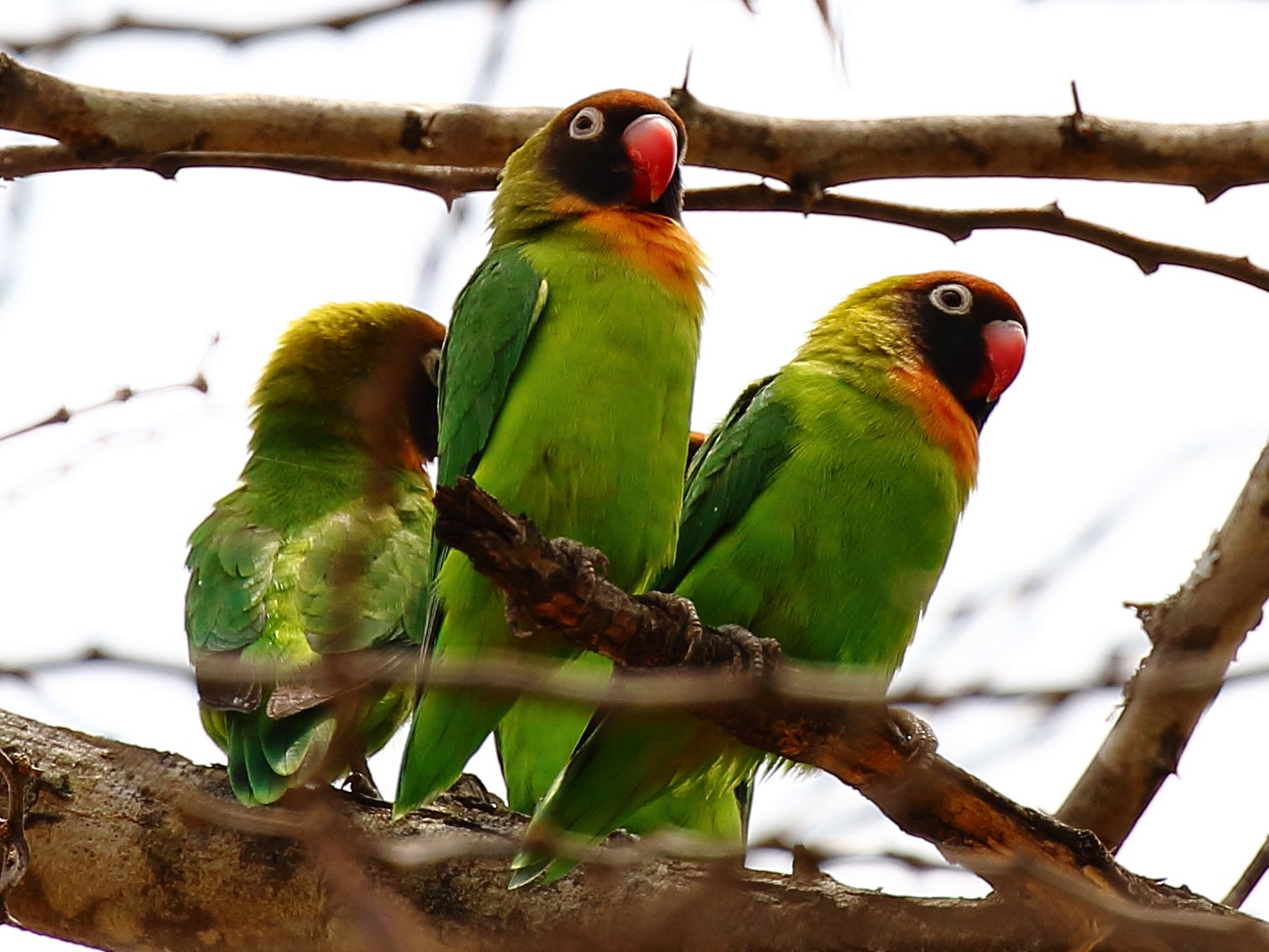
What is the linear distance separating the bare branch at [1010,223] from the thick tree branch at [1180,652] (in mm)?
544

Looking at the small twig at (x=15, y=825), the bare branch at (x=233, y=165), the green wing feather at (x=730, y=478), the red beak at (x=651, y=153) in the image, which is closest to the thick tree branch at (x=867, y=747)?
the green wing feather at (x=730, y=478)

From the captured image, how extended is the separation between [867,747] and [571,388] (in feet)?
3.69

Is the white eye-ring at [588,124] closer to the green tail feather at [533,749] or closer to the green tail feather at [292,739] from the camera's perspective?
the green tail feather at [533,749]

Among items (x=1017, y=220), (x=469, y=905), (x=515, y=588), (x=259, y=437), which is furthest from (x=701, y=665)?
(x=259, y=437)

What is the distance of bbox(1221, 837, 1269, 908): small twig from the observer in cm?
351

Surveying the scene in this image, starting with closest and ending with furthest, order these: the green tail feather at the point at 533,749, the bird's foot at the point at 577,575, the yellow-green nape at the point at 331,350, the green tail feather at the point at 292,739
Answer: the bird's foot at the point at 577,575
the green tail feather at the point at 292,739
the green tail feather at the point at 533,749
the yellow-green nape at the point at 331,350

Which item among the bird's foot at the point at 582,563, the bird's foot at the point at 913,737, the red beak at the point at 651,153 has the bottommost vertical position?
the bird's foot at the point at 913,737

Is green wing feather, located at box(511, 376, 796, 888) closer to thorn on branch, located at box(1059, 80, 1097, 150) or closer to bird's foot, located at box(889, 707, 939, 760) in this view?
bird's foot, located at box(889, 707, 939, 760)

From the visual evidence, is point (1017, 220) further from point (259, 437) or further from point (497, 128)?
point (259, 437)

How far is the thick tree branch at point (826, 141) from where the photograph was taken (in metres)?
4.10

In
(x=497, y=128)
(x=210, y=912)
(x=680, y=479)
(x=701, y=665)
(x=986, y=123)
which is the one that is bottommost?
(x=210, y=912)

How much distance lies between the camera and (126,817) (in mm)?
3727

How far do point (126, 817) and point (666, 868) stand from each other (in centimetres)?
134

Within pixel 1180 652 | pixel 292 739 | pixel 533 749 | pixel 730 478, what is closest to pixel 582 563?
pixel 730 478
